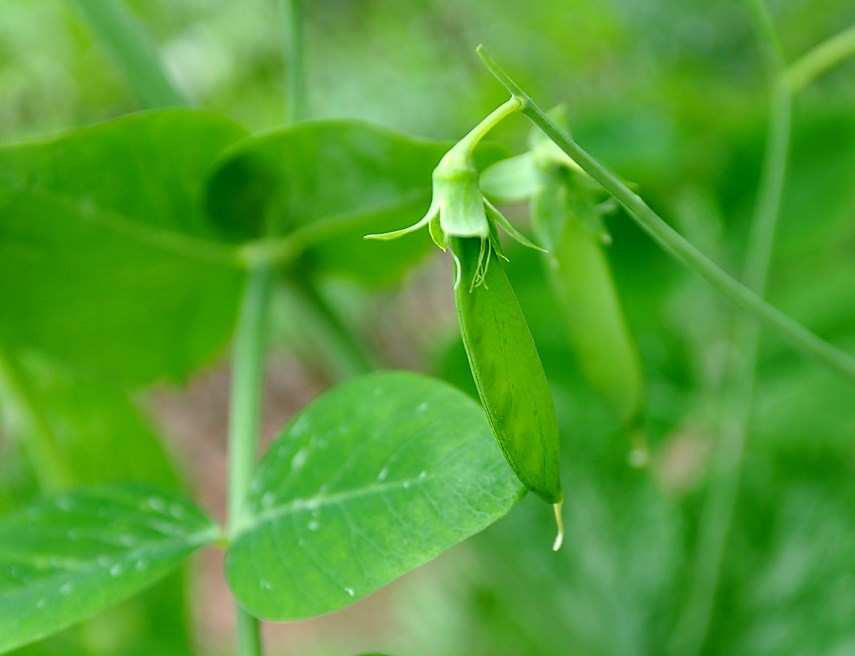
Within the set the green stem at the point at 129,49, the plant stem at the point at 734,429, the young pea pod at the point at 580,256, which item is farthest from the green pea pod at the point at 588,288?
the green stem at the point at 129,49

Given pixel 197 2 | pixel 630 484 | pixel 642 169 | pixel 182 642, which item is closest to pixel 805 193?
pixel 642 169

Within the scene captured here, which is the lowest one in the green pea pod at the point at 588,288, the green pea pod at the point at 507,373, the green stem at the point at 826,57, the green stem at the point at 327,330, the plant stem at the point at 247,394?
the green pea pod at the point at 507,373

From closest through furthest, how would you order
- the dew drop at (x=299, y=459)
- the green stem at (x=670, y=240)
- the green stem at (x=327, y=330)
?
the green stem at (x=670, y=240), the dew drop at (x=299, y=459), the green stem at (x=327, y=330)

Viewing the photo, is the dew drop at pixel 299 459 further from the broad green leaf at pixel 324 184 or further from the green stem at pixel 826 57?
the green stem at pixel 826 57

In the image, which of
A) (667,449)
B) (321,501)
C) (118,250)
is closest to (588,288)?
(321,501)

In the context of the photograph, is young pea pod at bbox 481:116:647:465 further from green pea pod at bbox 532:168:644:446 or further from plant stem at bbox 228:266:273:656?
plant stem at bbox 228:266:273:656

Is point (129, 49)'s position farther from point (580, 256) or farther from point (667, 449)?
point (667, 449)

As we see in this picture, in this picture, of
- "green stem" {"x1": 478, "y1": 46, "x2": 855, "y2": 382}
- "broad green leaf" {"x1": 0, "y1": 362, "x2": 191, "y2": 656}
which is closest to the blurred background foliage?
"broad green leaf" {"x1": 0, "y1": 362, "x2": 191, "y2": 656}
